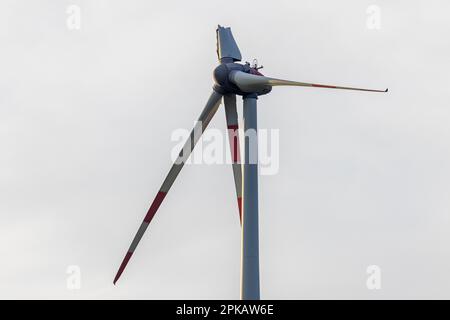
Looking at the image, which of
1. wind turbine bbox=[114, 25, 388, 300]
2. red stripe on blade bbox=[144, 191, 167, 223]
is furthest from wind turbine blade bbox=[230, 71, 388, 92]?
red stripe on blade bbox=[144, 191, 167, 223]

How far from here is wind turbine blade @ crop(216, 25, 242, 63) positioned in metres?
72.8

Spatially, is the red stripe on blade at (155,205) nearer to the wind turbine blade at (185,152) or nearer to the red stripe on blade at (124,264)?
the wind turbine blade at (185,152)

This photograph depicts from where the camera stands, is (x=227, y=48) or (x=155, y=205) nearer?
(x=155, y=205)

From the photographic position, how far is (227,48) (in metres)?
73.0

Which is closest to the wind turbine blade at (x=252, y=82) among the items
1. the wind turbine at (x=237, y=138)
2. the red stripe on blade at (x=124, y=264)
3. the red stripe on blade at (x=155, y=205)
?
the wind turbine at (x=237, y=138)

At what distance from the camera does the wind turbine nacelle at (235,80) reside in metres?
68.8

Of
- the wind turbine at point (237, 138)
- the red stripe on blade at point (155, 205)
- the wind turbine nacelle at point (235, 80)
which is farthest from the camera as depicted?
the red stripe on blade at point (155, 205)

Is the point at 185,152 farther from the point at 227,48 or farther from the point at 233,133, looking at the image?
the point at 227,48

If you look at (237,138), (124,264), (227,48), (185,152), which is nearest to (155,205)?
(185,152)

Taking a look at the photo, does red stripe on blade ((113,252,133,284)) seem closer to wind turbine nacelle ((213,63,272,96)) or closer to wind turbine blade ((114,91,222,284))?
wind turbine blade ((114,91,222,284))

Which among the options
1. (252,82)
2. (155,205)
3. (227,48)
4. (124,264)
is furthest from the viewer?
(124,264)

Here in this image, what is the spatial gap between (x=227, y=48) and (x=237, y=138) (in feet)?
18.1
